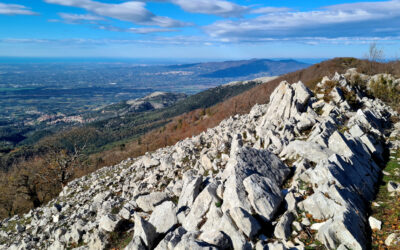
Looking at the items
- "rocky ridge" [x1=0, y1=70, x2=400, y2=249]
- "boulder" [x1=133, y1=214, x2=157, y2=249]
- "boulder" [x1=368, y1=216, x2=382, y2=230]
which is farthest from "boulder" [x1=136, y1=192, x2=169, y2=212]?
"boulder" [x1=368, y1=216, x2=382, y2=230]

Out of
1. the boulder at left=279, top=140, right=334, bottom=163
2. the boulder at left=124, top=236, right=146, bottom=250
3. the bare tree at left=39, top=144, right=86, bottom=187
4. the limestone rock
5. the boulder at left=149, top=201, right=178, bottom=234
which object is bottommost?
the bare tree at left=39, top=144, right=86, bottom=187

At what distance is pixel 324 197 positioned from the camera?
1074cm

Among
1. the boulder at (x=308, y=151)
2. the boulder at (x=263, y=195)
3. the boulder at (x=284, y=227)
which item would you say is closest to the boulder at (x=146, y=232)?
the boulder at (x=263, y=195)

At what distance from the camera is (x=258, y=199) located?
454 inches

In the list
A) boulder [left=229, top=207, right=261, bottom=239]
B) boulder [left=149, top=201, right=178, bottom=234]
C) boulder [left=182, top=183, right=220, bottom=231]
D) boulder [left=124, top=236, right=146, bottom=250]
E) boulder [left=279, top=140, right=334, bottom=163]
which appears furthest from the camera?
boulder [left=279, top=140, right=334, bottom=163]

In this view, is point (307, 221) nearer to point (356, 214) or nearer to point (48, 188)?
point (356, 214)

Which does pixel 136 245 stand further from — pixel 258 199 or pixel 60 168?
pixel 60 168

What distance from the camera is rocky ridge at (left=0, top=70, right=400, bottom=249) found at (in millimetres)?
10008

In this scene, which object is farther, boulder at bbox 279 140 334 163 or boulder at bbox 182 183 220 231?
boulder at bbox 279 140 334 163

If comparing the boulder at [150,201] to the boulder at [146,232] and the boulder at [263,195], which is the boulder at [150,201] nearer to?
Answer: the boulder at [146,232]

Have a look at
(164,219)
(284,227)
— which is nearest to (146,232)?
(164,219)

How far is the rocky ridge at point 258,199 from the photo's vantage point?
10.0 meters

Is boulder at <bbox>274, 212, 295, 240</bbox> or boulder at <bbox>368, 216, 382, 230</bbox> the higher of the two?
boulder at <bbox>368, 216, 382, 230</bbox>

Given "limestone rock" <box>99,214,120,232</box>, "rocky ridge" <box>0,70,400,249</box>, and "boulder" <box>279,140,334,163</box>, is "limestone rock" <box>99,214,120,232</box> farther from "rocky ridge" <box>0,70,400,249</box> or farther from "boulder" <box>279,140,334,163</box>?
"boulder" <box>279,140,334,163</box>
